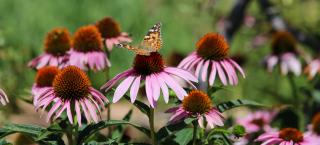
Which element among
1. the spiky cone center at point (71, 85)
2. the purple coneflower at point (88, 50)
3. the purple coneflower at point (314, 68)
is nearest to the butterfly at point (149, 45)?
the spiky cone center at point (71, 85)

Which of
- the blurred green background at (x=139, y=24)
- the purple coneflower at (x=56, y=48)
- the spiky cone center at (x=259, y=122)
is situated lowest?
the spiky cone center at (x=259, y=122)

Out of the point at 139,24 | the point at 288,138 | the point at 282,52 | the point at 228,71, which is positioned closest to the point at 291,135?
the point at 288,138

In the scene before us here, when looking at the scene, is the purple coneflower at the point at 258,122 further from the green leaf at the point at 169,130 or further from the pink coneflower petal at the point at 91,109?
the pink coneflower petal at the point at 91,109

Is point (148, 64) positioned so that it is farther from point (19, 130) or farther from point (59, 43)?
point (59, 43)

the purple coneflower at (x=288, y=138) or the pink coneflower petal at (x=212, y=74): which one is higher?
the pink coneflower petal at (x=212, y=74)

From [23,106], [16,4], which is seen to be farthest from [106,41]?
[16,4]

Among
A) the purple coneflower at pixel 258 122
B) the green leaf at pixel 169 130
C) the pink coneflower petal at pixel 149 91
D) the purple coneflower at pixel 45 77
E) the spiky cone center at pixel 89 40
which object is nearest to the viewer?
the pink coneflower petal at pixel 149 91

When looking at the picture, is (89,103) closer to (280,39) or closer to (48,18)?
(280,39)
